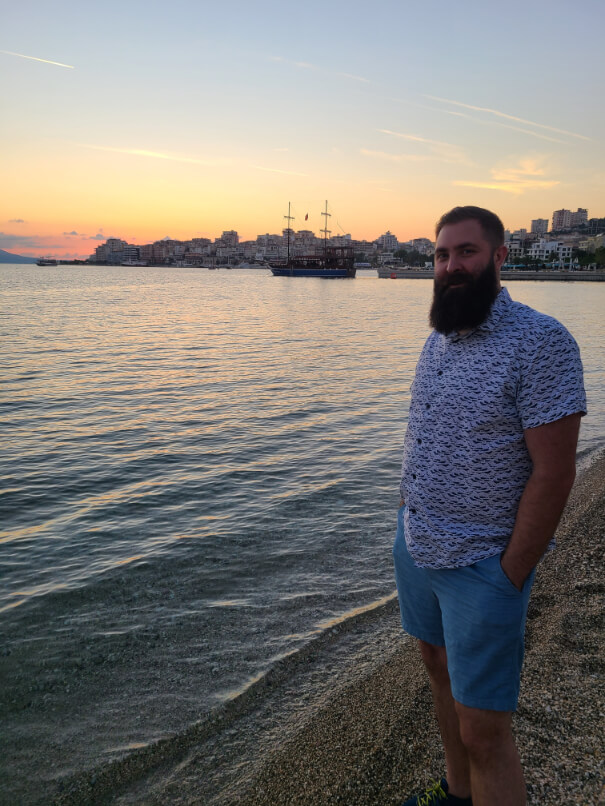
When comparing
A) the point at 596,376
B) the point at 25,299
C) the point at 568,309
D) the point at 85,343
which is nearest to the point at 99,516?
the point at 596,376

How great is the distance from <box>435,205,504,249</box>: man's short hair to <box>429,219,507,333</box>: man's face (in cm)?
1

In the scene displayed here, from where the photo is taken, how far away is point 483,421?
2.01 metres

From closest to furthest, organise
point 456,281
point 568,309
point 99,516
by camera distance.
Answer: point 456,281 < point 99,516 < point 568,309

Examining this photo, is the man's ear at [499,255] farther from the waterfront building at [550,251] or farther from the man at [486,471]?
the waterfront building at [550,251]

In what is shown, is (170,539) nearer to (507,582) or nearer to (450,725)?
(450,725)

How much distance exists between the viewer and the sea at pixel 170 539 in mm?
4117

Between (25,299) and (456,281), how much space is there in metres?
58.3

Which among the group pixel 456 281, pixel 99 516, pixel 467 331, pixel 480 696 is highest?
pixel 456 281

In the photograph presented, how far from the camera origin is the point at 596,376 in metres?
19.0

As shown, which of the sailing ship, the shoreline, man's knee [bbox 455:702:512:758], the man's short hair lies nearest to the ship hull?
the sailing ship

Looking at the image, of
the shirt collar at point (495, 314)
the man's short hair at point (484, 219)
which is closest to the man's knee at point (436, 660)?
the shirt collar at point (495, 314)

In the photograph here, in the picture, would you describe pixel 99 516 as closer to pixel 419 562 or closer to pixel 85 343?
pixel 419 562

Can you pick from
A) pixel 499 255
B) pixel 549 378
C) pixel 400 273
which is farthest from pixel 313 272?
pixel 549 378

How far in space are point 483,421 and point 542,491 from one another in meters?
0.30
